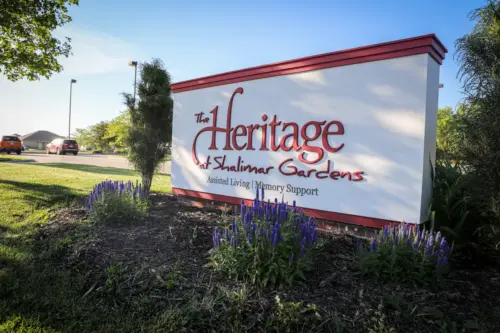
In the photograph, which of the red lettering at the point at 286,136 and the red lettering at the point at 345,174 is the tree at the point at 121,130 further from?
the red lettering at the point at 345,174

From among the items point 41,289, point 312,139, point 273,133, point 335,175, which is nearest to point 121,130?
point 273,133

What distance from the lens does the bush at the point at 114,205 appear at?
190 inches

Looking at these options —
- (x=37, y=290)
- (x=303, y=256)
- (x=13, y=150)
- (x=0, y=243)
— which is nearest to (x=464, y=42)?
(x=303, y=256)

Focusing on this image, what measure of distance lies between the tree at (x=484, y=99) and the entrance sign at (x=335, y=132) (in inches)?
18.3

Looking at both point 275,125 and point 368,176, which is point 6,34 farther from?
point 368,176

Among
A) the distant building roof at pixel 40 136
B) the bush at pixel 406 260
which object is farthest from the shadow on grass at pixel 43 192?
the distant building roof at pixel 40 136

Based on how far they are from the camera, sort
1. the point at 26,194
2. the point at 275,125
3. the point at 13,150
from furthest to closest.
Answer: the point at 13,150, the point at 26,194, the point at 275,125

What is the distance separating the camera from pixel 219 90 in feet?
20.6

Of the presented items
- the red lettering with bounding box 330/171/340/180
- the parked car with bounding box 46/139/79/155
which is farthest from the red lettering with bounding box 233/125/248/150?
the parked car with bounding box 46/139/79/155

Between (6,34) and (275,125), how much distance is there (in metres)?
9.36

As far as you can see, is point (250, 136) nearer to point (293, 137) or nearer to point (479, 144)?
point (293, 137)

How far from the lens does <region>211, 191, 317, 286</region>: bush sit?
2.93 metres

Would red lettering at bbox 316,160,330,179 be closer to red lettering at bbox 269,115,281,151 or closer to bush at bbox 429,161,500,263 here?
red lettering at bbox 269,115,281,151

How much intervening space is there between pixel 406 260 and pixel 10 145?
3364cm
